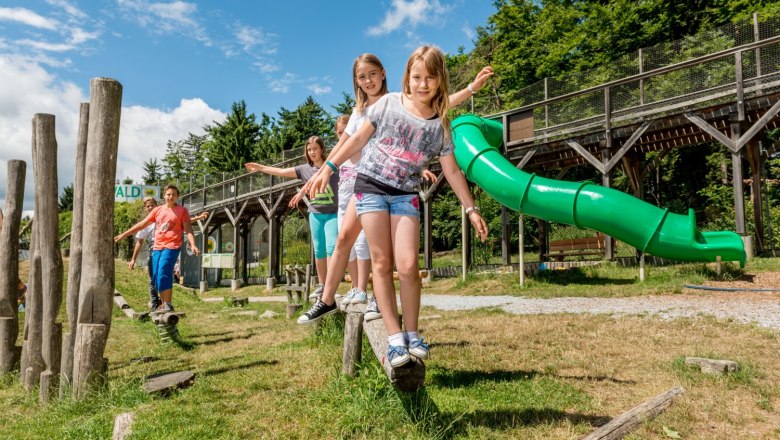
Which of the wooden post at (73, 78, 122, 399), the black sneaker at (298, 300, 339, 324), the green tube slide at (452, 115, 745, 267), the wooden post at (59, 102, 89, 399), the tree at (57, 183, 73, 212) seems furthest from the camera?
the tree at (57, 183, 73, 212)

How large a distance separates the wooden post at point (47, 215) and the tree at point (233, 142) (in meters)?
42.3

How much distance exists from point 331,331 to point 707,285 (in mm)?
6699

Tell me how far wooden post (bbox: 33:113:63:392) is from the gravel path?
544 cm

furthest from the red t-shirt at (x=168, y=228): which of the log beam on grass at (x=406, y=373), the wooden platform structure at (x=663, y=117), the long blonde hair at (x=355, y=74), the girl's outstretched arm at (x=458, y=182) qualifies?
the wooden platform structure at (x=663, y=117)

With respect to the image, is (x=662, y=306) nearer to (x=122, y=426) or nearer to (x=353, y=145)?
(x=353, y=145)

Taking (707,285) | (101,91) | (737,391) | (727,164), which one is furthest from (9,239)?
(727,164)

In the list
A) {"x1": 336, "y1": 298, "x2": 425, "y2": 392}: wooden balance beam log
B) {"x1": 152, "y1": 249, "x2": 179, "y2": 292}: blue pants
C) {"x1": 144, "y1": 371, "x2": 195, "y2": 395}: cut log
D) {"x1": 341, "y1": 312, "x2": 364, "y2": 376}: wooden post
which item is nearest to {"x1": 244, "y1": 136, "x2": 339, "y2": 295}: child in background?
{"x1": 336, "y1": 298, "x2": 425, "y2": 392}: wooden balance beam log

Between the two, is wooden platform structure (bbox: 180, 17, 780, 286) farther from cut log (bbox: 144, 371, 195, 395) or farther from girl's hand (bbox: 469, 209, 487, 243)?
girl's hand (bbox: 469, 209, 487, 243)

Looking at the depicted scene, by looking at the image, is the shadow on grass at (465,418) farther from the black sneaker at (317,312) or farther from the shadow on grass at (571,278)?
the shadow on grass at (571,278)

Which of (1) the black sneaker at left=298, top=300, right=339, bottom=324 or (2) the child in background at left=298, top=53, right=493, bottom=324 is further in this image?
(1) the black sneaker at left=298, top=300, right=339, bottom=324

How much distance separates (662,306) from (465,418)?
5089mm

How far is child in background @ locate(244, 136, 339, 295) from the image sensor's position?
4.65 m

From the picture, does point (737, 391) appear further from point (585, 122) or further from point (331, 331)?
point (585, 122)

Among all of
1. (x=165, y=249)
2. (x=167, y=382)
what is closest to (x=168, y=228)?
(x=165, y=249)
